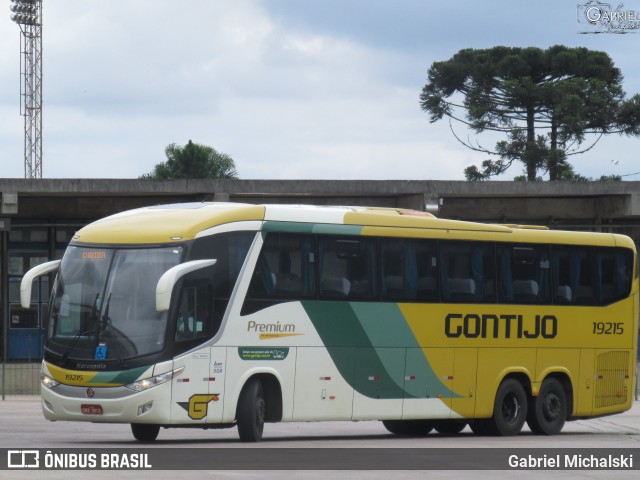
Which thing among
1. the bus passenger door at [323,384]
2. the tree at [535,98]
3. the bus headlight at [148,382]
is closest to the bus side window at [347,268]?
the bus passenger door at [323,384]

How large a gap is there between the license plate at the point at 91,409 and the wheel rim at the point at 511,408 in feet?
25.6

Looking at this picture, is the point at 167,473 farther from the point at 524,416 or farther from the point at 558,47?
the point at 558,47

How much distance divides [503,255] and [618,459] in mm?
6147

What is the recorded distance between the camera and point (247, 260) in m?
19.6

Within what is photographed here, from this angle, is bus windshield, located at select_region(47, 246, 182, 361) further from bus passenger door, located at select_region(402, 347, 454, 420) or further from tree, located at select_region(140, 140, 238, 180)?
tree, located at select_region(140, 140, 238, 180)

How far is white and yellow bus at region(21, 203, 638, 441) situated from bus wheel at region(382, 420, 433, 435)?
4 centimetres

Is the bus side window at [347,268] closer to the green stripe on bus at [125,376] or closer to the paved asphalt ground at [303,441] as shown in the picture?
the paved asphalt ground at [303,441]

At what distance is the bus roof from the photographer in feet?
63.0

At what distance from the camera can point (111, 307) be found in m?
18.8

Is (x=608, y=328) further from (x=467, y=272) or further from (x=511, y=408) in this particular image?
(x=467, y=272)

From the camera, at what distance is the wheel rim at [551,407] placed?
78.6 ft

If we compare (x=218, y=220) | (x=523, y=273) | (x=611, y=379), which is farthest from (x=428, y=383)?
(x=218, y=220)

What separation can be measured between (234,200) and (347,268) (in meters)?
24.5

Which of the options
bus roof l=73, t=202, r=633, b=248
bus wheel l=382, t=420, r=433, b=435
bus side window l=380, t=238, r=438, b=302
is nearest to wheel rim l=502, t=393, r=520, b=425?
bus wheel l=382, t=420, r=433, b=435
